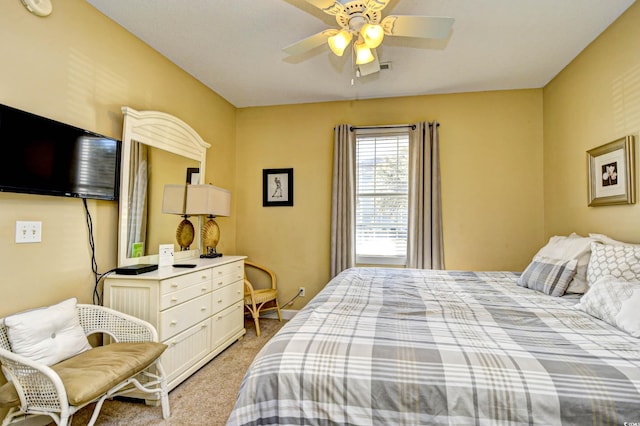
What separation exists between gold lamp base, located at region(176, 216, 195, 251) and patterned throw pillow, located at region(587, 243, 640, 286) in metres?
3.12

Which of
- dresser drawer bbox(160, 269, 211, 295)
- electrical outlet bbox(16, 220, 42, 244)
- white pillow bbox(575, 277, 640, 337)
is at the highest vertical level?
electrical outlet bbox(16, 220, 42, 244)

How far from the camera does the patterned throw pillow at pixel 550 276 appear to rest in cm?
199

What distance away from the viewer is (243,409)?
3.52ft

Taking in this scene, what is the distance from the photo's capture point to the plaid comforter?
0.95 meters

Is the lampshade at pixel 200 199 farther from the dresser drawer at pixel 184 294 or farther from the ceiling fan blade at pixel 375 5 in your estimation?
the ceiling fan blade at pixel 375 5

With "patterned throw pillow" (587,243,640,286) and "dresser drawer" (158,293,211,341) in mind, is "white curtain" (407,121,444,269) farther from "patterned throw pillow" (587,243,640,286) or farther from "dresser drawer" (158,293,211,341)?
"dresser drawer" (158,293,211,341)

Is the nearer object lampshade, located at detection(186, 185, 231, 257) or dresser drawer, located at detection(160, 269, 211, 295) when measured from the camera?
dresser drawer, located at detection(160, 269, 211, 295)

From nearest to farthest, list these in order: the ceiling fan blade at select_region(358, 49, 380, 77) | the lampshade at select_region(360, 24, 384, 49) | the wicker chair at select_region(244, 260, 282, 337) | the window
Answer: the lampshade at select_region(360, 24, 384, 49) → the ceiling fan blade at select_region(358, 49, 380, 77) → the wicker chair at select_region(244, 260, 282, 337) → the window

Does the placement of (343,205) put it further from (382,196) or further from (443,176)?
(443,176)

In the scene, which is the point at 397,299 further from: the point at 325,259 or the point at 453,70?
the point at 453,70

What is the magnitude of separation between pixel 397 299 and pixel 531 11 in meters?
2.19

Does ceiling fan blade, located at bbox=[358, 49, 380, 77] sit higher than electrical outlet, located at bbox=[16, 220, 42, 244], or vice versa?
ceiling fan blade, located at bbox=[358, 49, 380, 77]

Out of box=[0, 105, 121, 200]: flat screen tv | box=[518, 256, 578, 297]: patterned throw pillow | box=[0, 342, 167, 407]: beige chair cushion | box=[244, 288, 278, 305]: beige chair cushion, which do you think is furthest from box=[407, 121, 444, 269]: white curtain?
box=[0, 105, 121, 200]: flat screen tv

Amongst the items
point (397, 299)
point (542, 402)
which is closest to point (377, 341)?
point (542, 402)
